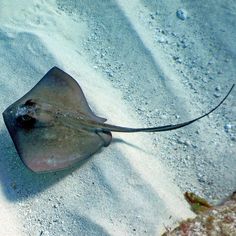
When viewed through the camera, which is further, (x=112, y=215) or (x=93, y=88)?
(x=93, y=88)

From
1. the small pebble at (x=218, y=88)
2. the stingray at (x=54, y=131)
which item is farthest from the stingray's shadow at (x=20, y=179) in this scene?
the small pebble at (x=218, y=88)

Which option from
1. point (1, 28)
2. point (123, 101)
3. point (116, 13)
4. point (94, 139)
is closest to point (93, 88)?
point (123, 101)

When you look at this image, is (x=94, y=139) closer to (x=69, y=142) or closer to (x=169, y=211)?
(x=69, y=142)

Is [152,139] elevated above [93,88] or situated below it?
below

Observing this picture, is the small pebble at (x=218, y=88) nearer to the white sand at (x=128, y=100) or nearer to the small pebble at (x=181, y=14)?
the white sand at (x=128, y=100)

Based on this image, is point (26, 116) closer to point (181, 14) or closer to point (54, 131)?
point (54, 131)

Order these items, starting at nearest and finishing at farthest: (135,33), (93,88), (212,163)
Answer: (212,163), (93,88), (135,33)

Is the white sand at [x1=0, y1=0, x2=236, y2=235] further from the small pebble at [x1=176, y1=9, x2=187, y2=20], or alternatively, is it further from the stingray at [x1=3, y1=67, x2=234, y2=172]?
the stingray at [x1=3, y1=67, x2=234, y2=172]
